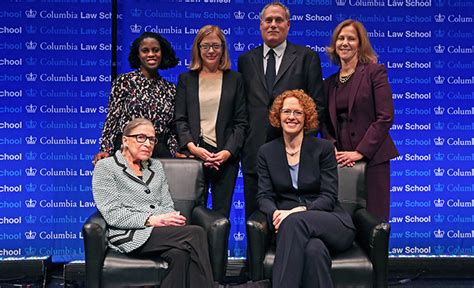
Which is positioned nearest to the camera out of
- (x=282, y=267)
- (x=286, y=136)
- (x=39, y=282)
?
(x=282, y=267)

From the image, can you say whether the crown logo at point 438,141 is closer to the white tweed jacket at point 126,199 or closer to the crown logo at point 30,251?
A: the white tweed jacket at point 126,199

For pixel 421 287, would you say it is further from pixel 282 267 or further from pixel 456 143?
pixel 282 267

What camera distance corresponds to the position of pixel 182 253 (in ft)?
10.8

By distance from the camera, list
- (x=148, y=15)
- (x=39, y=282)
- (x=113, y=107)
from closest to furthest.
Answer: (x=113, y=107)
(x=39, y=282)
(x=148, y=15)

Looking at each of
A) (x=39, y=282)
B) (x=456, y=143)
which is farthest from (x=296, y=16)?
(x=39, y=282)

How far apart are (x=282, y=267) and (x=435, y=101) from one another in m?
2.50

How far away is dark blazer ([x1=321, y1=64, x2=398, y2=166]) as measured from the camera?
3.76 meters

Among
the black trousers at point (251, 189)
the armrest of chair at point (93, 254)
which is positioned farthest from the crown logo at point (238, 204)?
the armrest of chair at point (93, 254)

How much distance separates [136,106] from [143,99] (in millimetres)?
63

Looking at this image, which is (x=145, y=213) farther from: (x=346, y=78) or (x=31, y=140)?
(x=31, y=140)

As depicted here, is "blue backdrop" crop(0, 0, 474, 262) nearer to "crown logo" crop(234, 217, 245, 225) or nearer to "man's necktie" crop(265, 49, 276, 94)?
"crown logo" crop(234, 217, 245, 225)

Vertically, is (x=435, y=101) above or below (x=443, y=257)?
above

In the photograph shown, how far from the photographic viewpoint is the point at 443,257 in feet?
16.5

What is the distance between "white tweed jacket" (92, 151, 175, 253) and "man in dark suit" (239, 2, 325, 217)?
582 millimetres
